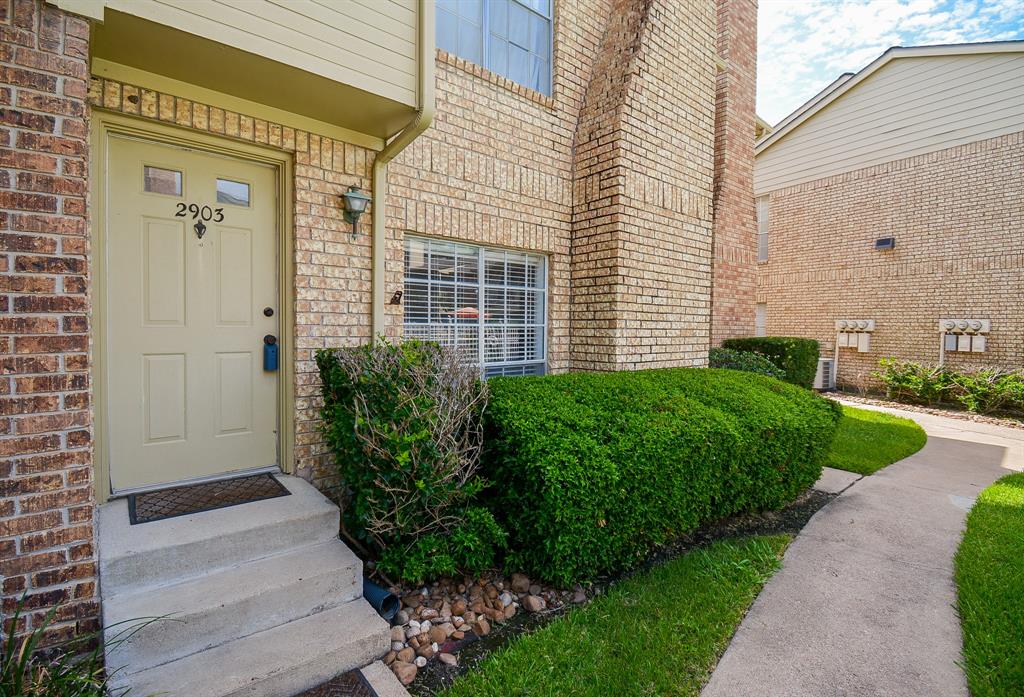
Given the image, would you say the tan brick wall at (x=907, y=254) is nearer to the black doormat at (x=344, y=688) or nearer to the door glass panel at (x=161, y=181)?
the black doormat at (x=344, y=688)

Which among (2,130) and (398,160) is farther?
(398,160)

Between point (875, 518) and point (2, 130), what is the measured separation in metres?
6.18

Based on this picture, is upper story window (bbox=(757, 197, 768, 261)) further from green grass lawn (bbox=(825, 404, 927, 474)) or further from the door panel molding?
the door panel molding

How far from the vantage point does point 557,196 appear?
5.49 meters

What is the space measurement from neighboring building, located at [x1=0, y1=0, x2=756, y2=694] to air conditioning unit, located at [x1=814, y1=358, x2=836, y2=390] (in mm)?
7954

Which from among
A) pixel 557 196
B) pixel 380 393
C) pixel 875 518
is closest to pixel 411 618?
pixel 380 393

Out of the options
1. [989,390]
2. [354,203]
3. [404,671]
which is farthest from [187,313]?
[989,390]

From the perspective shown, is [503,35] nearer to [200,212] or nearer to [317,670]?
[200,212]

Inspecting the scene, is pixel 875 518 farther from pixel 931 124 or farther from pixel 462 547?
pixel 931 124

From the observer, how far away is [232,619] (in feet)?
8.09

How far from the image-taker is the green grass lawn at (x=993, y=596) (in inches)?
92.0

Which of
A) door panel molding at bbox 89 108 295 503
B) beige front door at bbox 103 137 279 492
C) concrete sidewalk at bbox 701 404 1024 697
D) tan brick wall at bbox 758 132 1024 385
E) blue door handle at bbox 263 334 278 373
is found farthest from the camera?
tan brick wall at bbox 758 132 1024 385

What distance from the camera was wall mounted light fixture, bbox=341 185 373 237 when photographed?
378 centimetres

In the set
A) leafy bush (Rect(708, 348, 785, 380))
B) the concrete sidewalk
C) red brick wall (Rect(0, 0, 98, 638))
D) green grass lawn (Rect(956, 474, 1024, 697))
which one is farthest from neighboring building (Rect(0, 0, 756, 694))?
green grass lawn (Rect(956, 474, 1024, 697))
